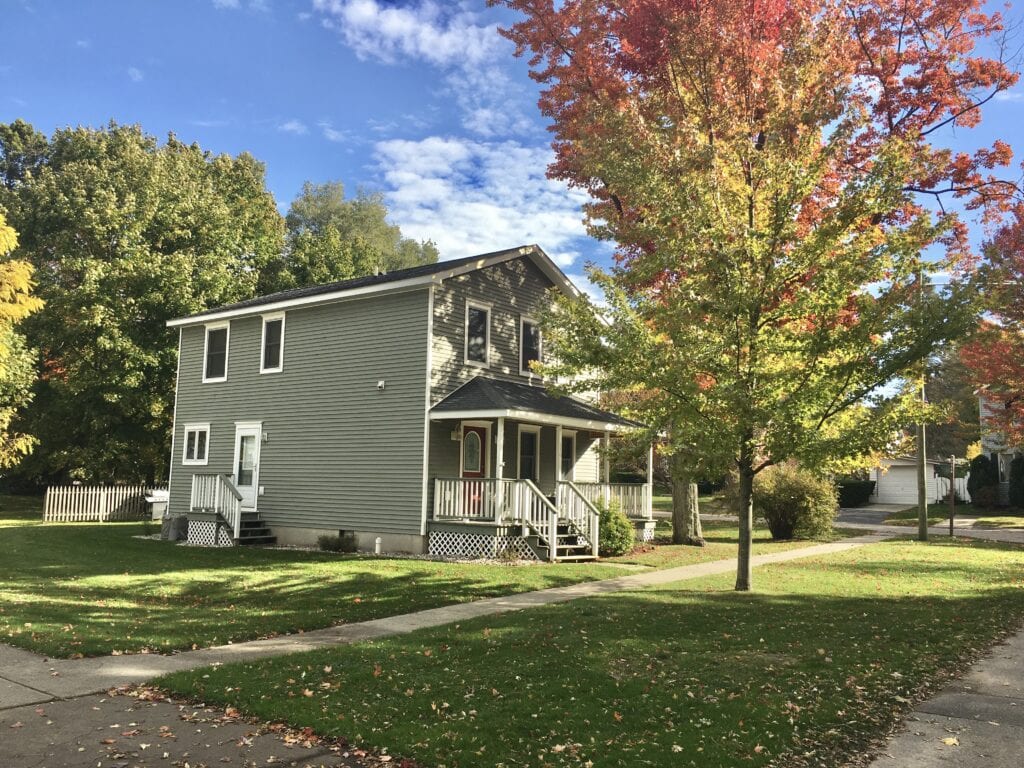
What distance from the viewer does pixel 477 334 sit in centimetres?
1841

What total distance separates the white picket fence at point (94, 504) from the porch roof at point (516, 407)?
16142mm

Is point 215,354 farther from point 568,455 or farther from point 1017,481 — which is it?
point 1017,481

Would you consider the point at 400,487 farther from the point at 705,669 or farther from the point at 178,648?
the point at 705,669

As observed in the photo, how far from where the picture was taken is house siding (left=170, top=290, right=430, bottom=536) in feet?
55.8

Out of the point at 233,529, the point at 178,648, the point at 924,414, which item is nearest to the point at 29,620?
the point at 178,648

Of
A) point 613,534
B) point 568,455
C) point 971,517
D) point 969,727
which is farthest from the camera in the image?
point 971,517

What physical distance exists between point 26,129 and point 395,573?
121 ft

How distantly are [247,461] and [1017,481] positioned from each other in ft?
111

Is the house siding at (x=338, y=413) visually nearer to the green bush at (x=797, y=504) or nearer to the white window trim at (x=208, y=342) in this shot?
the white window trim at (x=208, y=342)

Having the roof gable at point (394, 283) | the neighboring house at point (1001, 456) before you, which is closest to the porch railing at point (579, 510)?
the roof gable at point (394, 283)

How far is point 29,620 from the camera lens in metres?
8.80

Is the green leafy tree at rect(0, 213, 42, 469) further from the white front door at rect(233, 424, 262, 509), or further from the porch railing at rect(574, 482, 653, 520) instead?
the porch railing at rect(574, 482, 653, 520)

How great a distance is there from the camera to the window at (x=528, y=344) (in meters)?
19.6

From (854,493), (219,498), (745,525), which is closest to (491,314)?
(219,498)
